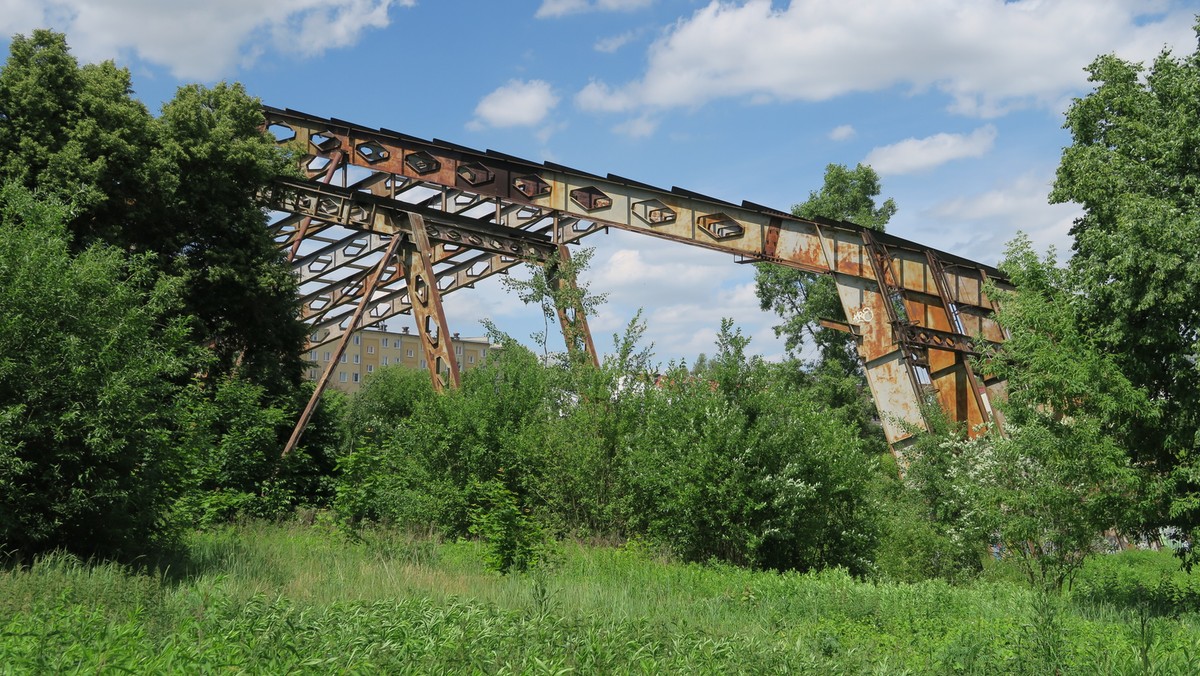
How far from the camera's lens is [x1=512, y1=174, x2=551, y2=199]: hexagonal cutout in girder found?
2181 cm

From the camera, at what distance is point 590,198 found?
2178 centimetres

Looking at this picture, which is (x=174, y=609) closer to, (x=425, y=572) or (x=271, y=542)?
(x=425, y=572)

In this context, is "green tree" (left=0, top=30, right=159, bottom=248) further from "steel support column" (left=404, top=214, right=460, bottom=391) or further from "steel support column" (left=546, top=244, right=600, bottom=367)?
"steel support column" (left=546, top=244, right=600, bottom=367)

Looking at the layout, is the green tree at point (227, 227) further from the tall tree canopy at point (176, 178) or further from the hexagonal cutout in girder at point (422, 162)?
the hexagonal cutout in girder at point (422, 162)

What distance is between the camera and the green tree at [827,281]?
131 feet

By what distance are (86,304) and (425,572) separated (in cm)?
477

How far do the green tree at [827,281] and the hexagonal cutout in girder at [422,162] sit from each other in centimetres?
2229

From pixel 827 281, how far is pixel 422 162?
22.8 meters

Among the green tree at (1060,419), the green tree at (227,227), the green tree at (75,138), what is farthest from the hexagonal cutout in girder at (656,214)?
the green tree at (1060,419)

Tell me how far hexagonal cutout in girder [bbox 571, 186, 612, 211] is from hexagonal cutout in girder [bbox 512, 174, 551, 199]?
0.69 m

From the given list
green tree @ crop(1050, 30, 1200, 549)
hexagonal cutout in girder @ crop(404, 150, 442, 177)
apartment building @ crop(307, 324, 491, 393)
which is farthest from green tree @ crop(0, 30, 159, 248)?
apartment building @ crop(307, 324, 491, 393)

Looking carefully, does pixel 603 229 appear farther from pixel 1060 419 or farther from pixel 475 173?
pixel 1060 419

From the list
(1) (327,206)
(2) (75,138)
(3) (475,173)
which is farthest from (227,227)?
(3) (475,173)

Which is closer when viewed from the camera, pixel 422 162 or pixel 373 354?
pixel 422 162
